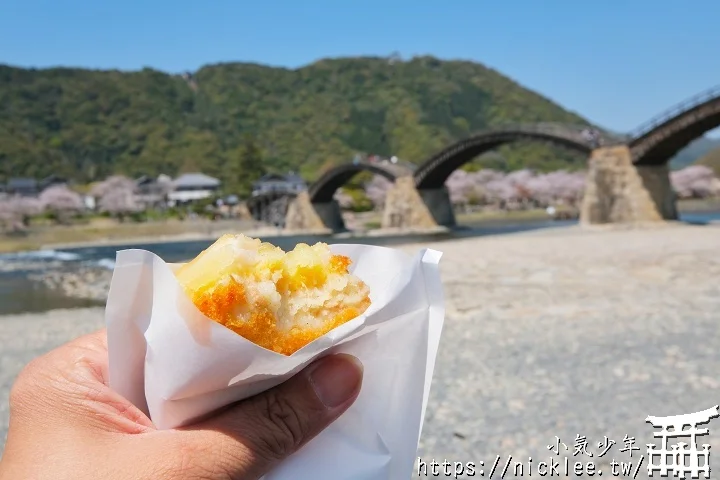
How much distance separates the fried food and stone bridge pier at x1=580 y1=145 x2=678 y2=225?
33.2 metres

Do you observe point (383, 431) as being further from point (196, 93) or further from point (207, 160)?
point (196, 93)

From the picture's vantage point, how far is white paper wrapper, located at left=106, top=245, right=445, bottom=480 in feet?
4.07

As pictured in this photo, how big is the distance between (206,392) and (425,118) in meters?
146

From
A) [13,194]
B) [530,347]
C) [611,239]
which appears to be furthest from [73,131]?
[530,347]

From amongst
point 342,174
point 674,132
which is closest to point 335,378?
point 674,132

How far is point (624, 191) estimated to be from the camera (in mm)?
32406

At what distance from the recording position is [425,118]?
142750 millimetres

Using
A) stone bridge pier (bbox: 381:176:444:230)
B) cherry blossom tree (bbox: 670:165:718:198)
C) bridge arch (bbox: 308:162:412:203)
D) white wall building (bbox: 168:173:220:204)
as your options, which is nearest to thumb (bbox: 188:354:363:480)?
stone bridge pier (bbox: 381:176:444:230)

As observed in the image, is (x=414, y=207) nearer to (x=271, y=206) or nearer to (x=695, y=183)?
(x=271, y=206)

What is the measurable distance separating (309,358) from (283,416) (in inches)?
6.9

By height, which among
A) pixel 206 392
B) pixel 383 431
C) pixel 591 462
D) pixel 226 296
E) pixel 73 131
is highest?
pixel 73 131

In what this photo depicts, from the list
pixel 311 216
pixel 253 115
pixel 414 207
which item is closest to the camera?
pixel 414 207


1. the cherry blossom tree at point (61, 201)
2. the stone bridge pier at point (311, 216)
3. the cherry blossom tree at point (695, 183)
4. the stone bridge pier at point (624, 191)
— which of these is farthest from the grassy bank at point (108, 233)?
the cherry blossom tree at point (695, 183)

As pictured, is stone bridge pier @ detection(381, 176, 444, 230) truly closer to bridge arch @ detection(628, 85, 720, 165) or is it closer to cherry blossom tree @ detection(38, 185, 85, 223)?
bridge arch @ detection(628, 85, 720, 165)
